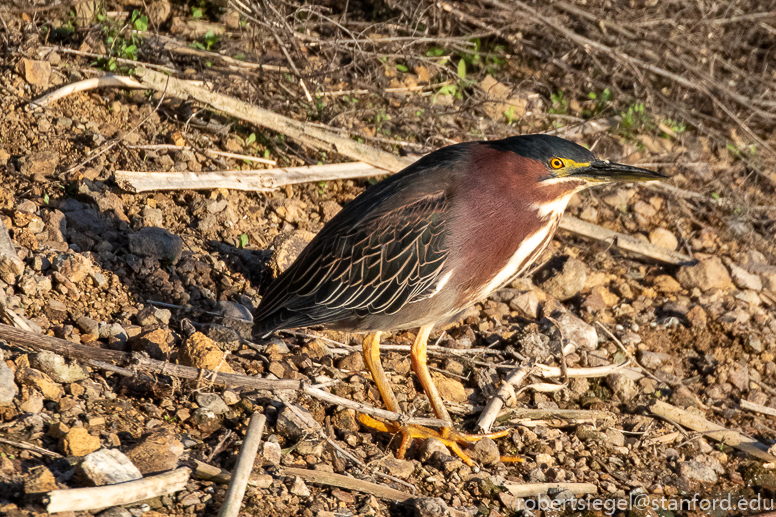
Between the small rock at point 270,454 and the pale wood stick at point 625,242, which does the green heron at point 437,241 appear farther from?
the pale wood stick at point 625,242

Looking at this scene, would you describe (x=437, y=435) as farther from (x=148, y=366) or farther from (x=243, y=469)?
(x=148, y=366)

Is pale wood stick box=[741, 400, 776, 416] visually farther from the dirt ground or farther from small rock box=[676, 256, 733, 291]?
small rock box=[676, 256, 733, 291]

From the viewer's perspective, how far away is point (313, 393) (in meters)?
3.53

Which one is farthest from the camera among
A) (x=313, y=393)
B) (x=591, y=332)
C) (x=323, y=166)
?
(x=323, y=166)

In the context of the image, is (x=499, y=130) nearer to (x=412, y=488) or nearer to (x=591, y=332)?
(x=591, y=332)

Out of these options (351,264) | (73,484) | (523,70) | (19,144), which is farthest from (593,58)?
(73,484)

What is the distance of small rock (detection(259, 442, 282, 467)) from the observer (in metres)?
3.35

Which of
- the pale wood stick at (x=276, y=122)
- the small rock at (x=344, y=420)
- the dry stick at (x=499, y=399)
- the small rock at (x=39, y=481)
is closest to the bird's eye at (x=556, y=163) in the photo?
the dry stick at (x=499, y=399)

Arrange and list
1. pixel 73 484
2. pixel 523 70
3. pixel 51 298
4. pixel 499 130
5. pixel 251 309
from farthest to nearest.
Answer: pixel 523 70 < pixel 499 130 < pixel 251 309 < pixel 51 298 < pixel 73 484

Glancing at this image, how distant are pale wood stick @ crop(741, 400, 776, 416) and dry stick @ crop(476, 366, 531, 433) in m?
1.51

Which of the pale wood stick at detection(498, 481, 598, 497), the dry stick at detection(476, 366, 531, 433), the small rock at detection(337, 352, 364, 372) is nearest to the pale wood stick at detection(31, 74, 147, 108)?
the small rock at detection(337, 352, 364, 372)

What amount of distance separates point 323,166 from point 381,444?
225 cm

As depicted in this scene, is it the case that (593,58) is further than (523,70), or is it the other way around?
(523,70)

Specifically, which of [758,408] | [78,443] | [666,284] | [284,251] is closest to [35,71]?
[284,251]
